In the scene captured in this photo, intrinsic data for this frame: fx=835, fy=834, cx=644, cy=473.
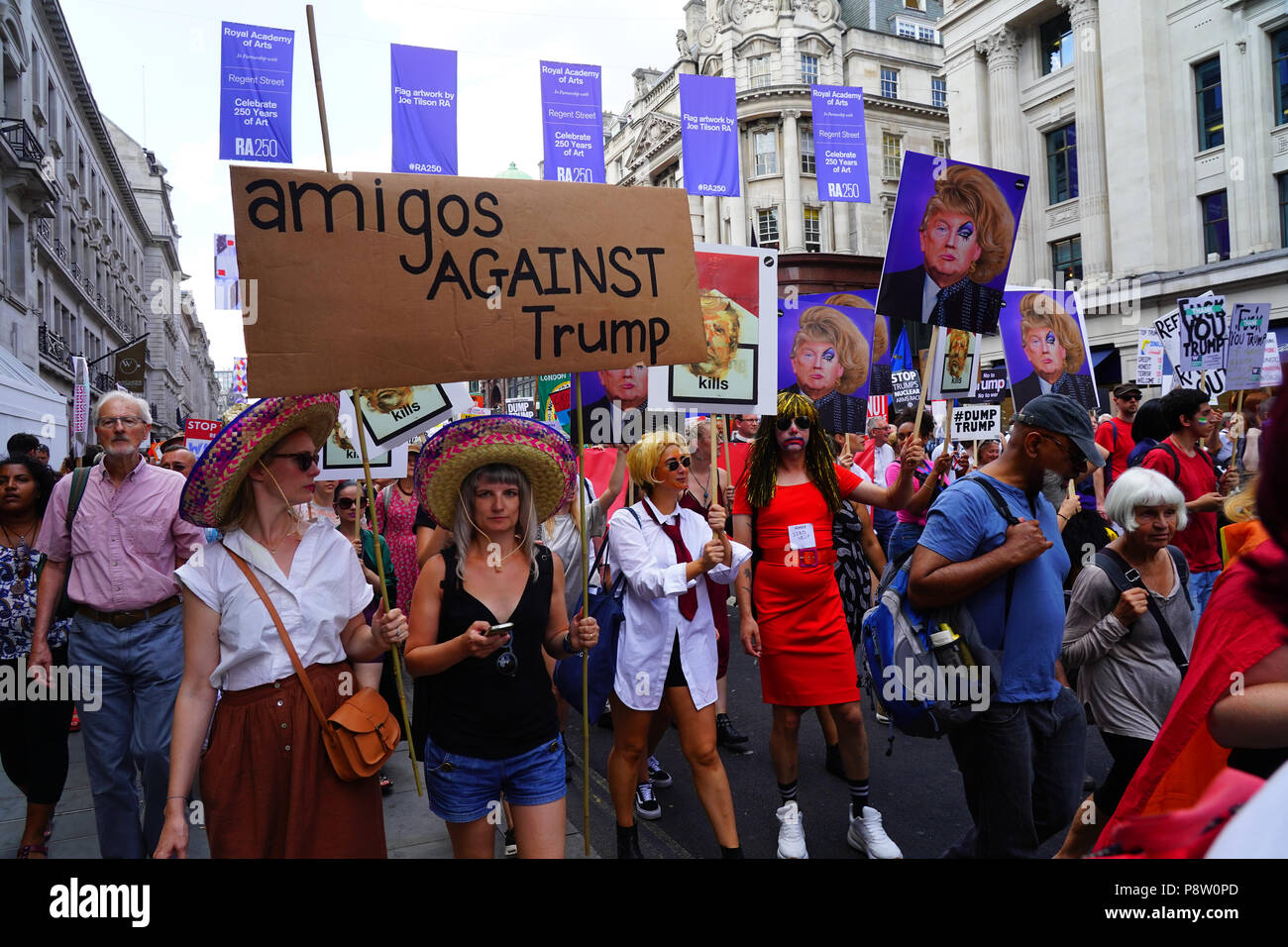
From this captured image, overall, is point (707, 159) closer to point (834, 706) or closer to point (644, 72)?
point (834, 706)

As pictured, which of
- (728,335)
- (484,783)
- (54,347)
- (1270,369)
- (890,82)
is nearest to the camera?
(484,783)

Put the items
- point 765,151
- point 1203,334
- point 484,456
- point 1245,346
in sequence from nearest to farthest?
point 484,456 < point 1245,346 < point 1203,334 < point 765,151

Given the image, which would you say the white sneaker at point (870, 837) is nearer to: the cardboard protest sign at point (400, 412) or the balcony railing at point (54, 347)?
the cardboard protest sign at point (400, 412)

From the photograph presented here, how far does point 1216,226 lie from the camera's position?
23.7m

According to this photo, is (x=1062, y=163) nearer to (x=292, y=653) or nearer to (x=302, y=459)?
(x=302, y=459)

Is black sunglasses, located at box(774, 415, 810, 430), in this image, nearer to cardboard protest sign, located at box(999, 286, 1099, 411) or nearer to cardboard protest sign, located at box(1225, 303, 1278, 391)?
cardboard protest sign, located at box(999, 286, 1099, 411)

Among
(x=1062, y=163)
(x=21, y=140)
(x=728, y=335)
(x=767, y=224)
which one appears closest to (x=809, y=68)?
(x=767, y=224)

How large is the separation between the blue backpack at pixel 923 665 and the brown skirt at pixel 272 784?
187 cm

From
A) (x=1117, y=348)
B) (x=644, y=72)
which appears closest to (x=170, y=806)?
(x=1117, y=348)

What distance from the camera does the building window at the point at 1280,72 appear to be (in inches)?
859

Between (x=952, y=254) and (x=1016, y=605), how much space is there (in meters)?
2.17

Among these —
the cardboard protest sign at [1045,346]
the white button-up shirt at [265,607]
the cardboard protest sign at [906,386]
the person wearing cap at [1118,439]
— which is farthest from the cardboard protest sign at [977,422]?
the white button-up shirt at [265,607]

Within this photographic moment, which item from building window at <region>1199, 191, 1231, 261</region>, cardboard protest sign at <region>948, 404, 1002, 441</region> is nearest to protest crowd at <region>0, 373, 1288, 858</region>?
cardboard protest sign at <region>948, 404, 1002, 441</region>

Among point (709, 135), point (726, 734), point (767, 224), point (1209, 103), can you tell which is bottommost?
point (726, 734)
